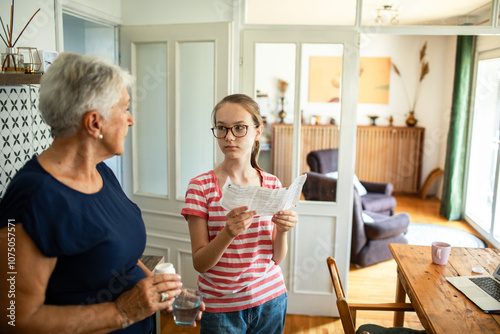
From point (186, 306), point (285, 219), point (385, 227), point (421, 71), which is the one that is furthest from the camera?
point (421, 71)

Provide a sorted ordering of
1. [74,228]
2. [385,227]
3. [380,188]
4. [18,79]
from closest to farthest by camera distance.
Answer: [74,228] < [18,79] < [385,227] < [380,188]

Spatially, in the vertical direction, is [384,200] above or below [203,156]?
below

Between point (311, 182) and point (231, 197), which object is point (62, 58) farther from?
point (311, 182)

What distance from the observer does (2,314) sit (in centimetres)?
87

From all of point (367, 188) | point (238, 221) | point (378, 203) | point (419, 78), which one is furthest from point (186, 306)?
point (419, 78)

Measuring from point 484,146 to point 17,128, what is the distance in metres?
5.12

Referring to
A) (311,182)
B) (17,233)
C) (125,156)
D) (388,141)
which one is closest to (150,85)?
(125,156)

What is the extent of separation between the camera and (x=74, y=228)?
95 cm

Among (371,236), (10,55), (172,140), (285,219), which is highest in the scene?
(10,55)

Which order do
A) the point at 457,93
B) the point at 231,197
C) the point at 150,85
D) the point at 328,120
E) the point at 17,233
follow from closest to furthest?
the point at 17,233 < the point at 231,197 < the point at 150,85 < the point at 457,93 < the point at 328,120

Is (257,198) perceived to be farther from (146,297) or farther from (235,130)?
(146,297)

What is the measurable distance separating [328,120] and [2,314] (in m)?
5.91

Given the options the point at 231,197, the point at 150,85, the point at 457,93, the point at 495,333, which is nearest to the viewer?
the point at 231,197

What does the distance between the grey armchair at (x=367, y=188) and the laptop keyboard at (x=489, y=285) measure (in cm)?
114
